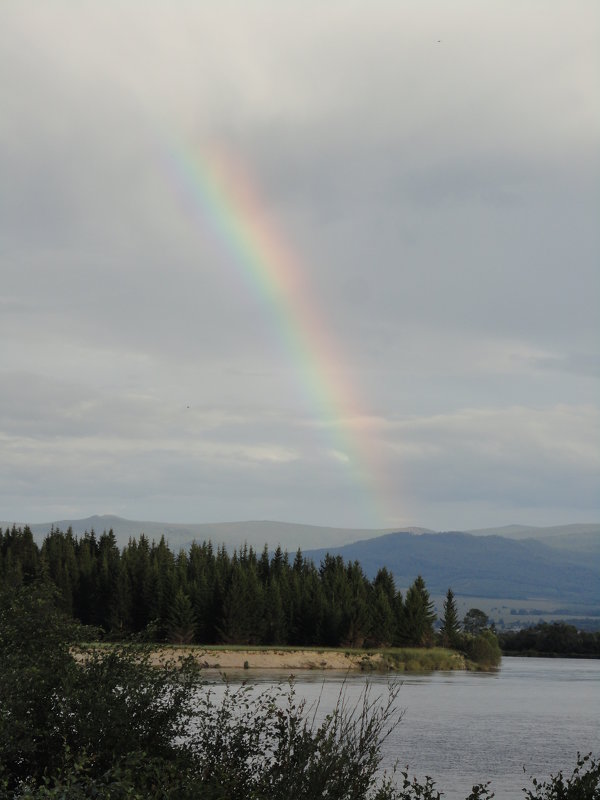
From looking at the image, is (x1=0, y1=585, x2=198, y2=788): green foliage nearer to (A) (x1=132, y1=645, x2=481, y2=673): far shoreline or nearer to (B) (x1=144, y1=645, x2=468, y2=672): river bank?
(B) (x1=144, y1=645, x2=468, y2=672): river bank

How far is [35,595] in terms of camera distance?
24688mm

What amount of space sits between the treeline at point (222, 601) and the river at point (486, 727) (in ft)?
74.5

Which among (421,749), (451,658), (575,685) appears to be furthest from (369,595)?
(421,749)

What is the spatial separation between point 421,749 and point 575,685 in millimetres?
70351

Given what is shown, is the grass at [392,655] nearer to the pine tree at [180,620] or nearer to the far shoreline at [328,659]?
the far shoreline at [328,659]

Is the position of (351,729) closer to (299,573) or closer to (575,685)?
(575,685)

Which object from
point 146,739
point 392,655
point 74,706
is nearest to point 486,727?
point 146,739

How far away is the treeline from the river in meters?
22.7

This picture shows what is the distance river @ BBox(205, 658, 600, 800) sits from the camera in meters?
43.1

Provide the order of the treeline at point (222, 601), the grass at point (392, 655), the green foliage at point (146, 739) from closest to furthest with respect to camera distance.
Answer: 1. the green foliage at point (146, 739)
2. the grass at point (392, 655)
3. the treeline at point (222, 601)

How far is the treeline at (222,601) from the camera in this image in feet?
448

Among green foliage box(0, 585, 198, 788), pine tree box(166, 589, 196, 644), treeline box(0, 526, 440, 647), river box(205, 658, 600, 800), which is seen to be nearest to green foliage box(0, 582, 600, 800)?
green foliage box(0, 585, 198, 788)

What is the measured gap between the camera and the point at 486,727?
64500 mm

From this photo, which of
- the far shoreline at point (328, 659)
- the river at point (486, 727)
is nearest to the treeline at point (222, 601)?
the far shoreline at point (328, 659)
